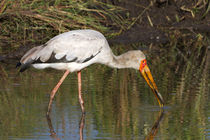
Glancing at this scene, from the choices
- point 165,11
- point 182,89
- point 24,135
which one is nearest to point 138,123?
point 24,135

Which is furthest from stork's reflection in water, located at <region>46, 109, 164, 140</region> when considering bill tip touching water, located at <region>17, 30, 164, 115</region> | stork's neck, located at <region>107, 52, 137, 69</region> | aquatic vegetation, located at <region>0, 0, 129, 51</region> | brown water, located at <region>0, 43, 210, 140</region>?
aquatic vegetation, located at <region>0, 0, 129, 51</region>

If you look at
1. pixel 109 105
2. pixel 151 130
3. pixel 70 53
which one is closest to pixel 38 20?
pixel 70 53

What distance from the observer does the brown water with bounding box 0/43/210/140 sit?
18.6ft

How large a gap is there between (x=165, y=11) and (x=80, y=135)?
25.4ft

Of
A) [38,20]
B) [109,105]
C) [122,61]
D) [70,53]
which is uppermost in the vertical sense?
[70,53]

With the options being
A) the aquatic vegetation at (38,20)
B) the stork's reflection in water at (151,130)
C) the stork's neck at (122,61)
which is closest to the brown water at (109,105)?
the stork's reflection in water at (151,130)

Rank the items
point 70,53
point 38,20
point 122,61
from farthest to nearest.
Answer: point 38,20 < point 122,61 < point 70,53

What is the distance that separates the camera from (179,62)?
31.4ft

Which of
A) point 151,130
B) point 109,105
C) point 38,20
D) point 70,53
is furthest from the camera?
point 38,20

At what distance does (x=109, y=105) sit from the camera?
22.0 feet

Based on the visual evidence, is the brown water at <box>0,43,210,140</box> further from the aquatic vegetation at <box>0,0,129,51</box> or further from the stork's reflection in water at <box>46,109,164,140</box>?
the aquatic vegetation at <box>0,0,129,51</box>

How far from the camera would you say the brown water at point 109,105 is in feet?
18.6

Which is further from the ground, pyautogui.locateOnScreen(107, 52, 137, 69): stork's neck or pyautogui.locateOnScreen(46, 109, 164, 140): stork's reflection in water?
pyautogui.locateOnScreen(107, 52, 137, 69): stork's neck

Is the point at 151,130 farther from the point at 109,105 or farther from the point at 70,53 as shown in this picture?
the point at 70,53
